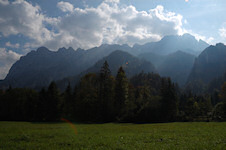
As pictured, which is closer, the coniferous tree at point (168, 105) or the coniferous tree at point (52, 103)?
the coniferous tree at point (168, 105)

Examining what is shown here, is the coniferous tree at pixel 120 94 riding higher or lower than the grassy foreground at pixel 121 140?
higher

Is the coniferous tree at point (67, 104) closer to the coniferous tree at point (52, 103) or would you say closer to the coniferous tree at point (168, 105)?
the coniferous tree at point (52, 103)

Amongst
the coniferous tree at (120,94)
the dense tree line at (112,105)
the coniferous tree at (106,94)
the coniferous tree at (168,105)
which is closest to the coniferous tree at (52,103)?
the dense tree line at (112,105)

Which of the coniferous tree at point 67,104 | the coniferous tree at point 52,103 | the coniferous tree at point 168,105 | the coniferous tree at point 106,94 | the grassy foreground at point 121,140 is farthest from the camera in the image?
the coniferous tree at point 67,104

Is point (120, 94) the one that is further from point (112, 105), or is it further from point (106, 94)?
point (106, 94)

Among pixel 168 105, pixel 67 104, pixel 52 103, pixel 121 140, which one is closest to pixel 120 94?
pixel 168 105

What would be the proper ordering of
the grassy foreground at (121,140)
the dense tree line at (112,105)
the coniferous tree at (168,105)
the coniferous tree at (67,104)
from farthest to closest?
the coniferous tree at (67,104)
the coniferous tree at (168,105)
the dense tree line at (112,105)
the grassy foreground at (121,140)

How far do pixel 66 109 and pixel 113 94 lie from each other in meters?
28.4

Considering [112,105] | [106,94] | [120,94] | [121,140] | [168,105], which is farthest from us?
[106,94]

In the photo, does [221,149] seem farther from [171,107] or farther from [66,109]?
[66,109]

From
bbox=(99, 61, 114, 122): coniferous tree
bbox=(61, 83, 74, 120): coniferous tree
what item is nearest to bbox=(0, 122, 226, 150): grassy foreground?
bbox=(99, 61, 114, 122): coniferous tree

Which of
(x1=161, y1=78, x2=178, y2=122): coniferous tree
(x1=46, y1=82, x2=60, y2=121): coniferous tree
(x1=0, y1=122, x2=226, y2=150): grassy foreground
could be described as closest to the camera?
(x1=0, y1=122, x2=226, y2=150): grassy foreground

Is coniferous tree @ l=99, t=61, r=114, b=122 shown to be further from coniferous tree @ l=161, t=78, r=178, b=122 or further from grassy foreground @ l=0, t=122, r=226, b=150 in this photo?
grassy foreground @ l=0, t=122, r=226, b=150

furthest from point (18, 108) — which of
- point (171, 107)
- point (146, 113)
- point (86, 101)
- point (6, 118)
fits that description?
point (171, 107)
